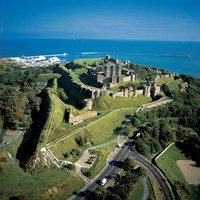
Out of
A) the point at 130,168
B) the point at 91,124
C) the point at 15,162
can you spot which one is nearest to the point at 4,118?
the point at 15,162

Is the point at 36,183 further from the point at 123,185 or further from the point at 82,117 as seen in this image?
the point at 82,117

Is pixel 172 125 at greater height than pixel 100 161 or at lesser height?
lesser

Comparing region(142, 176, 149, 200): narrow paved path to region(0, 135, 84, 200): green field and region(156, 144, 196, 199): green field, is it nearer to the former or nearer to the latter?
region(156, 144, 196, 199): green field

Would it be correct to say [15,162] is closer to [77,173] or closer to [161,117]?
[77,173]

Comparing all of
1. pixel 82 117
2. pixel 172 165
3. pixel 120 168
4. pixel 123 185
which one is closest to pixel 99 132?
pixel 82 117

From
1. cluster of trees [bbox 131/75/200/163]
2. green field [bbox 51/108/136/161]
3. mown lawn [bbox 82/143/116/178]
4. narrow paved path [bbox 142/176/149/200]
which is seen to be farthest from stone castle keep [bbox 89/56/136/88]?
narrow paved path [bbox 142/176/149/200]

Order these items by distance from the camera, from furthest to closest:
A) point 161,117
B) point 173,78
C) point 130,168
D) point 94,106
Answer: point 173,78 → point 161,117 → point 94,106 → point 130,168
